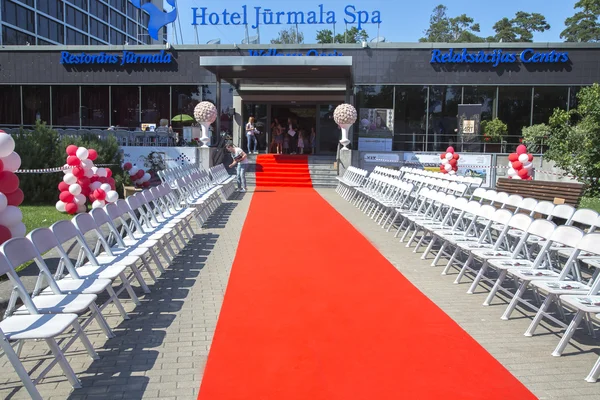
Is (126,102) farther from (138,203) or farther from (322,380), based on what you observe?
(322,380)

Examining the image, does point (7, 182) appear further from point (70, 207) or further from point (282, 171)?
point (282, 171)

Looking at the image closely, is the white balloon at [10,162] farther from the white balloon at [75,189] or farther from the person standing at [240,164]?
the person standing at [240,164]

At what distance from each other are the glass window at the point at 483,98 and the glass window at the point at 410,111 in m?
1.73

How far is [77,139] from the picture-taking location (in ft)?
41.7

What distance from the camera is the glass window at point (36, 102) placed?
965 inches

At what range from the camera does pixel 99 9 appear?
68.7 meters

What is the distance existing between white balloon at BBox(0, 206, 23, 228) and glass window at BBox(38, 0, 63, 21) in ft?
190

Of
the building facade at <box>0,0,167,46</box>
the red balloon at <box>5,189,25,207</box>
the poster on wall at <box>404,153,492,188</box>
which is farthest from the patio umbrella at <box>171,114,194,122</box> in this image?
the building facade at <box>0,0,167,46</box>

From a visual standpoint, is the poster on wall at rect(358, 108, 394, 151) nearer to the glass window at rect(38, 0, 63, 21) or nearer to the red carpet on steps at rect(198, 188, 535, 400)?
the red carpet on steps at rect(198, 188, 535, 400)

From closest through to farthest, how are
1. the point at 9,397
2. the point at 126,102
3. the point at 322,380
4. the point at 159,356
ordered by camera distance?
the point at 9,397, the point at 322,380, the point at 159,356, the point at 126,102

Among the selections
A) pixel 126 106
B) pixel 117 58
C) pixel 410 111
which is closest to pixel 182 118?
pixel 126 106

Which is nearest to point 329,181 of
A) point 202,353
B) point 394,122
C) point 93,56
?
point 394,122

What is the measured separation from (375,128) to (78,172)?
47.6 feet

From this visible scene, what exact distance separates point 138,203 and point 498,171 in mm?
16290
